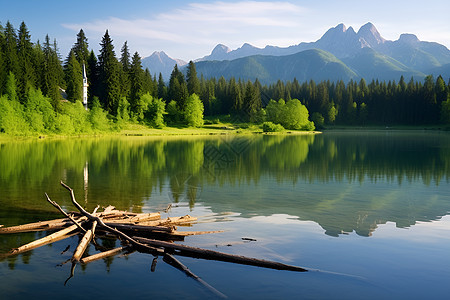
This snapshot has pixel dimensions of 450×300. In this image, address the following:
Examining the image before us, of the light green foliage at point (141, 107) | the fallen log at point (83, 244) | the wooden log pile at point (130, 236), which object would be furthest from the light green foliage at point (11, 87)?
the fallen log at point (83, 244)

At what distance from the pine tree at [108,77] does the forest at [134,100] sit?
0.92 feet

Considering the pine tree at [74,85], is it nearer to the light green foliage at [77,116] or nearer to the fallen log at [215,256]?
the light green foliage at [77,116]

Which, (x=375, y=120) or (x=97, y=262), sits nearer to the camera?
(x=97, y=262)

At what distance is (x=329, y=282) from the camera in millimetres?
11203

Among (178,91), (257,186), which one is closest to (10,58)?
(178,91)

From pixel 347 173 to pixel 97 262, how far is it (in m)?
27.6

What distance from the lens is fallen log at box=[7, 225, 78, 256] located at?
41.6ft

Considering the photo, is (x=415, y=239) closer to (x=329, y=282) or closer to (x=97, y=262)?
(x=329, y=282)

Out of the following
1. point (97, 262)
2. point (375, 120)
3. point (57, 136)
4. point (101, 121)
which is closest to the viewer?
point (97, 262)

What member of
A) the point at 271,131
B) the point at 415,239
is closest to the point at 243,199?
the point at 415,239

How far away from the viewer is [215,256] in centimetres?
1245

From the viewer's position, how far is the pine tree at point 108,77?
368 feet

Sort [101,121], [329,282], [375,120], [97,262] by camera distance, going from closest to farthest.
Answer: [329,282], [97,262], [101,121], [375,120]

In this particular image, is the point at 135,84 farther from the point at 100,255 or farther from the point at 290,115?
the point at 100,255
